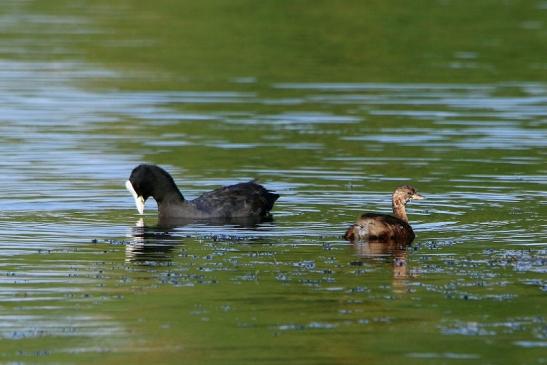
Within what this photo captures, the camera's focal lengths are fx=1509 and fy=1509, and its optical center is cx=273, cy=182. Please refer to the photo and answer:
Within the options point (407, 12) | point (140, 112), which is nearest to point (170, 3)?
point (407, 12)

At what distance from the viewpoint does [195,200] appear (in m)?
17.7

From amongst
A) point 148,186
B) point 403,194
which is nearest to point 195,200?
point 148,186

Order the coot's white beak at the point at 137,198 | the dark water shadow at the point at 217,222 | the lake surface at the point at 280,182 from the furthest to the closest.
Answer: the coot's white beak at the point at 137,198 < the dark water shadow at the point at 217,222 < the lake surface at the point at 280,182

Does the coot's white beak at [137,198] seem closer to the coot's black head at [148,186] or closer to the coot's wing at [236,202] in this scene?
the coot's black head at [148,186]

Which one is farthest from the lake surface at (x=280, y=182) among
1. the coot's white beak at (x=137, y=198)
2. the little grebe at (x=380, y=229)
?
the coot's white beak at (x=137, y=198)

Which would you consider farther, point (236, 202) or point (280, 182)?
point (280, 182)

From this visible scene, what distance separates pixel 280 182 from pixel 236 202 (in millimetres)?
2276

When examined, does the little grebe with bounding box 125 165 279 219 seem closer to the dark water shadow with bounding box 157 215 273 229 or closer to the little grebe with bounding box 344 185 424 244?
the dark water shadow with bounding box 157 215 273 229

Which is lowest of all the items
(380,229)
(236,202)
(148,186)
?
(380,229)

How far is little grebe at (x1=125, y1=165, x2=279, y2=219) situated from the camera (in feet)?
57.5

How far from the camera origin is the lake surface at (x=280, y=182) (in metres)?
11.4

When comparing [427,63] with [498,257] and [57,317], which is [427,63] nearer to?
[498,257]

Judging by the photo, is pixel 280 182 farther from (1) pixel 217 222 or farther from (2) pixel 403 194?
(2) pixel 403 194

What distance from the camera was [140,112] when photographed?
27266 mm
